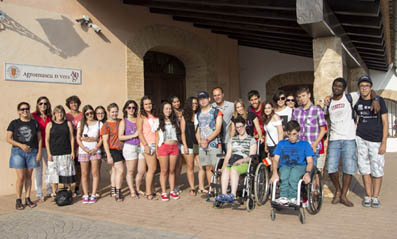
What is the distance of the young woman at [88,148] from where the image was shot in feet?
17.0

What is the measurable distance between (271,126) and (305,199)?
128cm

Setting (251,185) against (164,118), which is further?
(164,118)

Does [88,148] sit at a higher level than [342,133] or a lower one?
lower

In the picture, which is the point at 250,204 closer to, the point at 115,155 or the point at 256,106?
the point at 256,106

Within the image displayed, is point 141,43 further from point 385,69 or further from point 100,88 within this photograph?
point 385,69

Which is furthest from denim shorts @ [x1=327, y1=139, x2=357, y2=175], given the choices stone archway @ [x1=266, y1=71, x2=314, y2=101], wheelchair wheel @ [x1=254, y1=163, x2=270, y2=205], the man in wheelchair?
stone archway @ [x1=266, y1=71, x2=314, y2=101]

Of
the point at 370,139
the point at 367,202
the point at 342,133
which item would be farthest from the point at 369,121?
the point at 367,202

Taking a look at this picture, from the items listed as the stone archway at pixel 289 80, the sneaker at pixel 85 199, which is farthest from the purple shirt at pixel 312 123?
the stone archway at pixel 289 80

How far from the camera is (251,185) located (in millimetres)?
4480

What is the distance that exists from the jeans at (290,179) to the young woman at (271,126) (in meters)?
0.75

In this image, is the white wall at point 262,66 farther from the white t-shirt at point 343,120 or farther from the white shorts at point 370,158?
the white shorts at point 370,158

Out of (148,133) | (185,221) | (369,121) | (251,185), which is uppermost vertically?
(369,121)

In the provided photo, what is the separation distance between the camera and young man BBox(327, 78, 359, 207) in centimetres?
455

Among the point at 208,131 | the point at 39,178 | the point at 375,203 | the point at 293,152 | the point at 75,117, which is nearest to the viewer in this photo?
the point at 293,152
